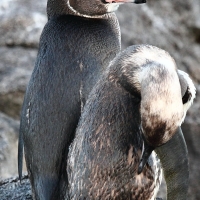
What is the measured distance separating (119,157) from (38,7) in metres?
4.33

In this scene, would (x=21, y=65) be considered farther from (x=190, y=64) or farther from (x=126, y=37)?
(x=190, y=64)

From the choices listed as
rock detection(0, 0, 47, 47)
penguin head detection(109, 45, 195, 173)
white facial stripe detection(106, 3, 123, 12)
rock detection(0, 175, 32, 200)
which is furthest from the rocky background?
penguin head detection(109, 45, 195, 173)

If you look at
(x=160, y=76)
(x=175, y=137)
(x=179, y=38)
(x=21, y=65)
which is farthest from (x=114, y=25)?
(x=179, y=38)

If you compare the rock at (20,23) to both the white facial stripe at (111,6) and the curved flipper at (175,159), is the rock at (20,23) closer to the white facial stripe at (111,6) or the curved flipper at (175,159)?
the white facial stripe at (111,6)

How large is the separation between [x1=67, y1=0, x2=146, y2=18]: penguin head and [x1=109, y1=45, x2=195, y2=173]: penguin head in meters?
1.30

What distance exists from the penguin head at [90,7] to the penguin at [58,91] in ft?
0.23

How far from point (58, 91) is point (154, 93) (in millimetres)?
1175

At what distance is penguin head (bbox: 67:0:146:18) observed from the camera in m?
5.11

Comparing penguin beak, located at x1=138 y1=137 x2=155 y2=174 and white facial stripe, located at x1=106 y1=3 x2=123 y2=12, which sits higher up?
penguin beak, located at x1=138 y1=137 x2=155 y2=174

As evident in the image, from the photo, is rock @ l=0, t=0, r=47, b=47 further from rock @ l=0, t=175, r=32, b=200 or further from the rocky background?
rock @ l=0, t=175, r=32, b=200

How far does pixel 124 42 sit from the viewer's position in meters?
7.99

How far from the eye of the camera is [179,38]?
859 centimetres

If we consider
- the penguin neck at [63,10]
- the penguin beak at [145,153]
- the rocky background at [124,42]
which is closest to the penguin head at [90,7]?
the penguin neck at [63,10]

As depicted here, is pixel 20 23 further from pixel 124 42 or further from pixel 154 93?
pixel 154 93
